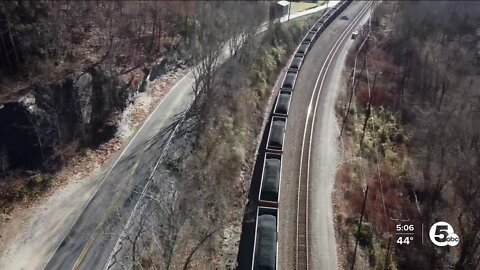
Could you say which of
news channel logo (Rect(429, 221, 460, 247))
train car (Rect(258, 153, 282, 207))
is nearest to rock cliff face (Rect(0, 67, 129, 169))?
train car (Rect(258, 153, 282, 207))

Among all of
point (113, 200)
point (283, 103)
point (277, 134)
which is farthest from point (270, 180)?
point (283, 103)

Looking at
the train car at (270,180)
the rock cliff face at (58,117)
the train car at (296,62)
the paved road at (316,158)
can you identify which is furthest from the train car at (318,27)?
the train car at (270,180)

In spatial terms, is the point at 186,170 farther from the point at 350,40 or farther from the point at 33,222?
the point at 350,40

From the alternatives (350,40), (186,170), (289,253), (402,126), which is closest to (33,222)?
(186,170)

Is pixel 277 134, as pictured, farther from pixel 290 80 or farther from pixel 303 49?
pixel 303 49
